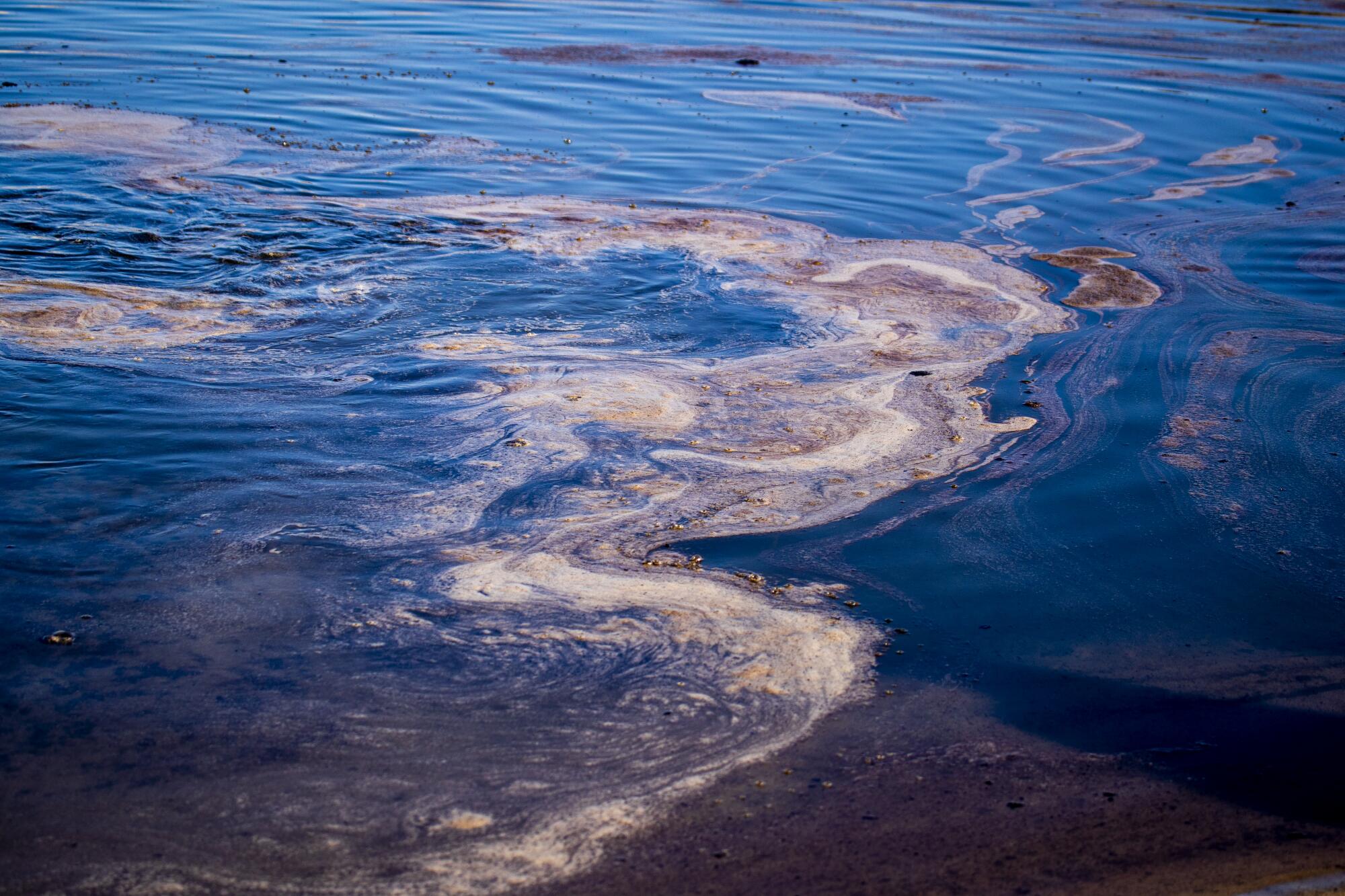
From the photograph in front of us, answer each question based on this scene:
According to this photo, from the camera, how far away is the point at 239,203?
6480mm

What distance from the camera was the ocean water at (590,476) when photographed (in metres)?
2.55

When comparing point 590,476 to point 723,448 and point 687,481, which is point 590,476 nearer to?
point 687,481

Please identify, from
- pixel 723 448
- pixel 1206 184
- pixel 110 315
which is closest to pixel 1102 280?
pixel 1206 184

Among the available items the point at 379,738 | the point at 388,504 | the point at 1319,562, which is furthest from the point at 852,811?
the point at 1319,562

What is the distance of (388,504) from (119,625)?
91 centimetres

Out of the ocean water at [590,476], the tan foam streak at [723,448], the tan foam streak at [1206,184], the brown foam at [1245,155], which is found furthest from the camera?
the brown foam at [1245,155]

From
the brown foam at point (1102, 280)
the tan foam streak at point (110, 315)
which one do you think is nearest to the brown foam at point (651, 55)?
the brown foam at point (1102, 280)

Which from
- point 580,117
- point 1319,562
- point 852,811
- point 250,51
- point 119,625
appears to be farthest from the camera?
point 250,51

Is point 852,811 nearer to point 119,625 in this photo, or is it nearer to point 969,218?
point 119,625

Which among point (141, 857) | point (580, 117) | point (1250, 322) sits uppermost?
point (580, 117)

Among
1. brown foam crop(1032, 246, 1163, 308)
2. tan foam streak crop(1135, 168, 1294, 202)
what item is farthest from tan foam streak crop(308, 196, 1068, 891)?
tan foam streak crop(1135, 168, 1294, 202)

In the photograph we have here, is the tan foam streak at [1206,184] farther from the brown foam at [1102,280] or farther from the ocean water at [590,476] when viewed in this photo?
the brown foam at [1102,280]

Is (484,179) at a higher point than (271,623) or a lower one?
higher

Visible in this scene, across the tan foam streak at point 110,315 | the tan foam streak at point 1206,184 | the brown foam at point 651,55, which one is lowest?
the tan foam streak at point 110,315
